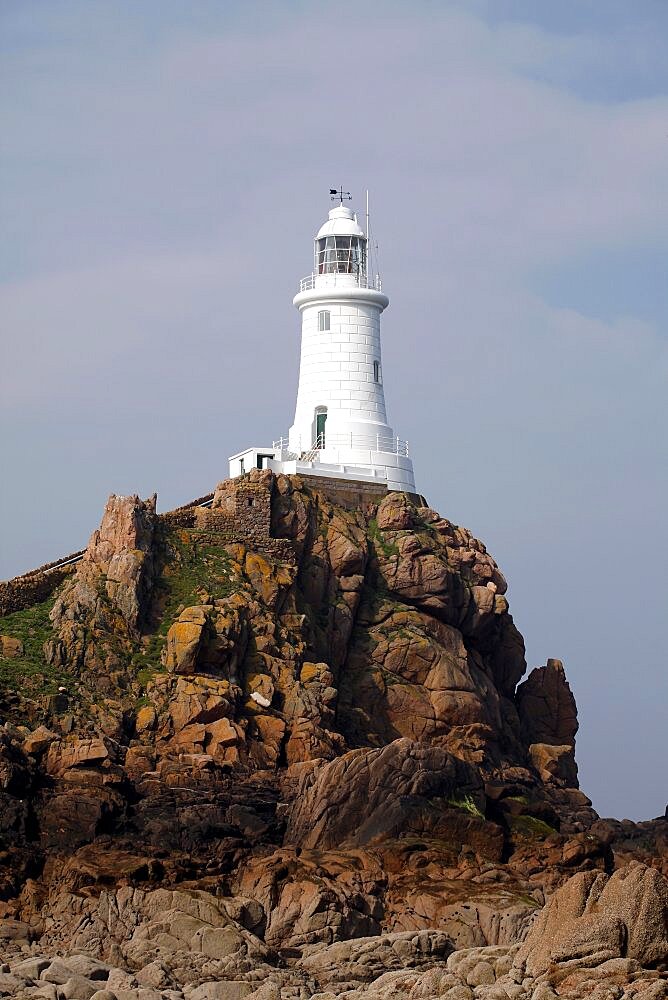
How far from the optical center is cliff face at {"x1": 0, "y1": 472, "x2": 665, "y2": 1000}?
166 feet

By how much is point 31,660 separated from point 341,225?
24.5 m

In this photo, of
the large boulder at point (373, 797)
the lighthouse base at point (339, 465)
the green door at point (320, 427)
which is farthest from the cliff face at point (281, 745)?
the green door at point (320, 427)

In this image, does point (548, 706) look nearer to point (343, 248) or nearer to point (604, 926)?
point (343, 248)

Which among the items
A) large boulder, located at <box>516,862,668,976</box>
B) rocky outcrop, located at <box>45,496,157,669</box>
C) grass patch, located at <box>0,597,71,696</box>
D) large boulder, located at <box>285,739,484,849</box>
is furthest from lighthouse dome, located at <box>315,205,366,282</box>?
large boulder, located at <box>516,862,668,976</box>

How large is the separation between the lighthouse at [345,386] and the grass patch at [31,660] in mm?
12787

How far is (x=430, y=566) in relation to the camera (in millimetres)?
73000

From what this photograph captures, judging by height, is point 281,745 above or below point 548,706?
below

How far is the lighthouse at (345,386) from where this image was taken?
251 ft

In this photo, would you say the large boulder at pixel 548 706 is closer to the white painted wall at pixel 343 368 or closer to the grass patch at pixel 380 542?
the grass patch at pixel 380 542

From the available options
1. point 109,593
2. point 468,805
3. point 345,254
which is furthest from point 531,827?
point 345,254

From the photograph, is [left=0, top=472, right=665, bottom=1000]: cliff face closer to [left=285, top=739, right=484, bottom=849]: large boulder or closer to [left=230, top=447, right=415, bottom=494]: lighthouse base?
[left=285, top=739, right=484, bottom=849]: large boulder

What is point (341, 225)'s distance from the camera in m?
78.8

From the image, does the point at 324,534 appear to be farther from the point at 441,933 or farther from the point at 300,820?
the point at 441,933

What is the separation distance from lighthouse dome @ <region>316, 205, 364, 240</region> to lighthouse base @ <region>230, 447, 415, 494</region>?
8866 millimetres
